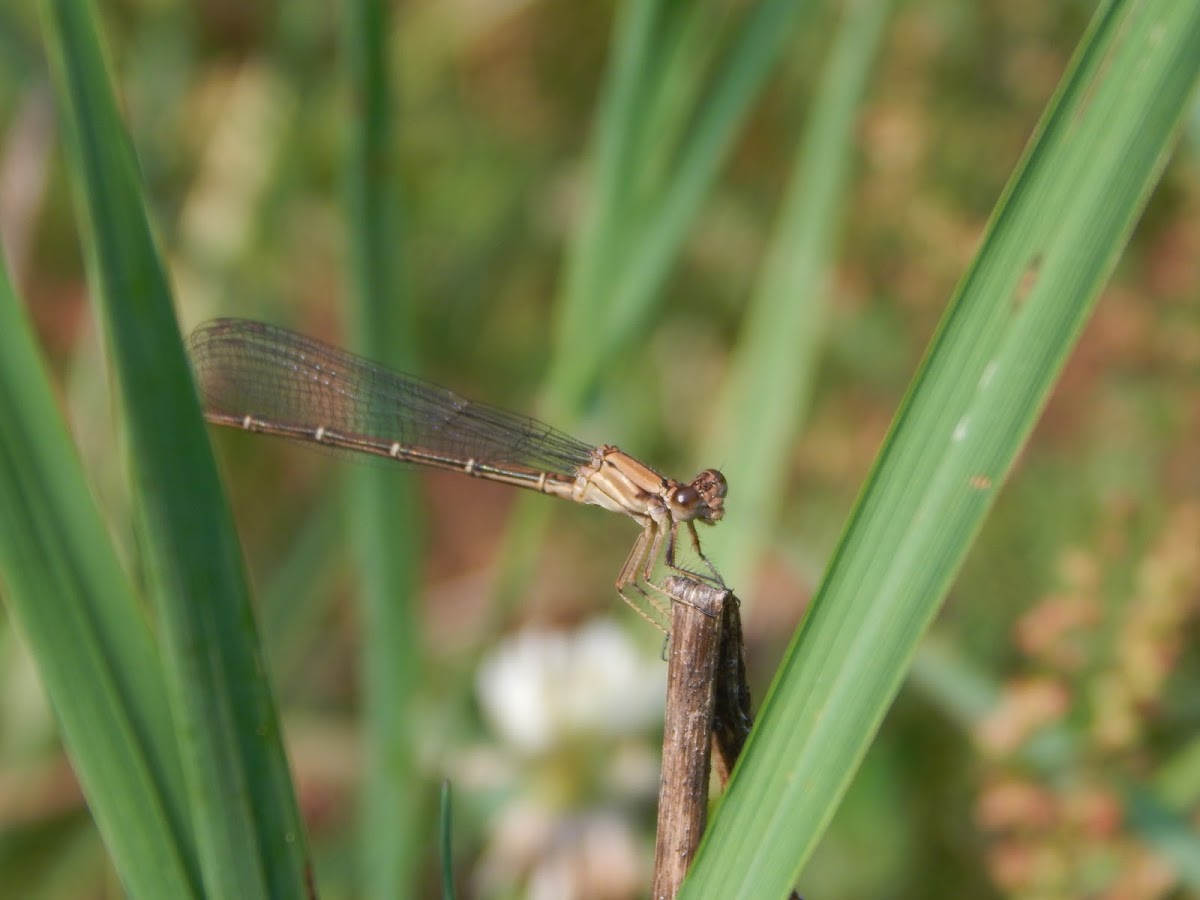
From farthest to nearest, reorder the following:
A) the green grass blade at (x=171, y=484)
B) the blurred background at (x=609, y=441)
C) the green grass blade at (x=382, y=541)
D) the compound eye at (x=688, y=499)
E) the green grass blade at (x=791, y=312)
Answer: the green grass blade at (x=791, y=312) → the blurred background at (x=609, y=441) → the green grass blade at (x=382, y=541) → the compound eye at (x=688, y=499) → the green grass blade at (x=171, y=484)

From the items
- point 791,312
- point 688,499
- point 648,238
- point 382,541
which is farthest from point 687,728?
point 791,312

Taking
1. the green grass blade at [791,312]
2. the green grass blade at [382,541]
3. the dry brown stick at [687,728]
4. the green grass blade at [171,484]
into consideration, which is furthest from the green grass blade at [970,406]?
the green grass blade at [791,312]

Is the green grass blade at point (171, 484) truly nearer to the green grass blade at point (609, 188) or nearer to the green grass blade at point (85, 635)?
the green grass blade at point (85, 635)

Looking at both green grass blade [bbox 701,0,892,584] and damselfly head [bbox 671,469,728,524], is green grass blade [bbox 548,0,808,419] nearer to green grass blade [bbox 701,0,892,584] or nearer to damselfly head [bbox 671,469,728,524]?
green grass blade [bbox 701,0,892,584]

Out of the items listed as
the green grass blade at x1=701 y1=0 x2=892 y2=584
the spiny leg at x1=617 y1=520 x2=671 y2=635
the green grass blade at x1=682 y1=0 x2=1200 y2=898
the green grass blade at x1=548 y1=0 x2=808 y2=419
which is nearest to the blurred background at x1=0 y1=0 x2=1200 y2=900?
the green grass blade at x1=701 y1=0 x2=892 y2=584

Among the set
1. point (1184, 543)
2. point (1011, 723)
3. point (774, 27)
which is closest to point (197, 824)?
point (1011, 723)

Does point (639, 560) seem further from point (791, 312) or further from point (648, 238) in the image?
point (791, 312)

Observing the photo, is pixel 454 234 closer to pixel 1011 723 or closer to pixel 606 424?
pixel 606 424
